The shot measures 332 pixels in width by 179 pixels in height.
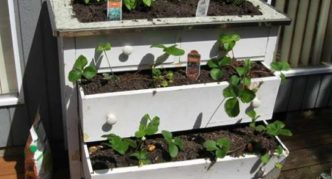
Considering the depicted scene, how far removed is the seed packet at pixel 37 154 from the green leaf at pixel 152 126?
664 millimetres

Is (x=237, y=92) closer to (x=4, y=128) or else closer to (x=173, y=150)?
(x=173, y=150)

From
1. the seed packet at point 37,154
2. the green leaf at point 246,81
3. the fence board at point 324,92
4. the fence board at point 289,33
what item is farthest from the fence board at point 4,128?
the fence board at point 324,92

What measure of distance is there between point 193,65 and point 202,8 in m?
0.24

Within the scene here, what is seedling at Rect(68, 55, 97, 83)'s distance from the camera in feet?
6.02

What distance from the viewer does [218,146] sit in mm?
1887

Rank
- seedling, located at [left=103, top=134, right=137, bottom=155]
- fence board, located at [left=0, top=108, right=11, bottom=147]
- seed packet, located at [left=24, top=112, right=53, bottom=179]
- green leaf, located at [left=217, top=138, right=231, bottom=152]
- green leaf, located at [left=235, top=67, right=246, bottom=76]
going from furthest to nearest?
fence board, located at [left=0, top=108, right=11, bottom=147] → seed packet, located at [left=24, top=112, right=53, bottom=179] → green leaf, located at [left=235, top=67, right=246, bottom=76] → green leaf, located at [left=217, top=138, right=231, bottom=152] → seedling, located at [left=103, top=134, right=137, bottom=155]

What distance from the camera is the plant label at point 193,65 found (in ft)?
6.51

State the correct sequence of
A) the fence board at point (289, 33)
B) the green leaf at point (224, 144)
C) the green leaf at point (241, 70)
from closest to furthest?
1. the green leaf at point (224, 144)
2. the green leaf at point (241, 70)
3. the fence board at point (289, 33)

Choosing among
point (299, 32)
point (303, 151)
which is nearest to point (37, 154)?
point (303, 151)

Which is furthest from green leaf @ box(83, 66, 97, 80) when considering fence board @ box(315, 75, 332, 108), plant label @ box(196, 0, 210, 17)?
fence board @ box(315, 75, 332, 108)

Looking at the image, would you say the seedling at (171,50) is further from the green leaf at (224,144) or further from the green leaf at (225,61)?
the green leaf at (224,144)

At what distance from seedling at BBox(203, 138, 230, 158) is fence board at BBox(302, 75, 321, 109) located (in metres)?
1.36

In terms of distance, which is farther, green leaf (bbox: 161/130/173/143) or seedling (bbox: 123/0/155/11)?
seedling (bbox: 123/0/155/11)

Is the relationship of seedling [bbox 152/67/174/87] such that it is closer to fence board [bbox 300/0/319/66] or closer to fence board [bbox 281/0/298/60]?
fence board [bbox 281/0/298/60]
